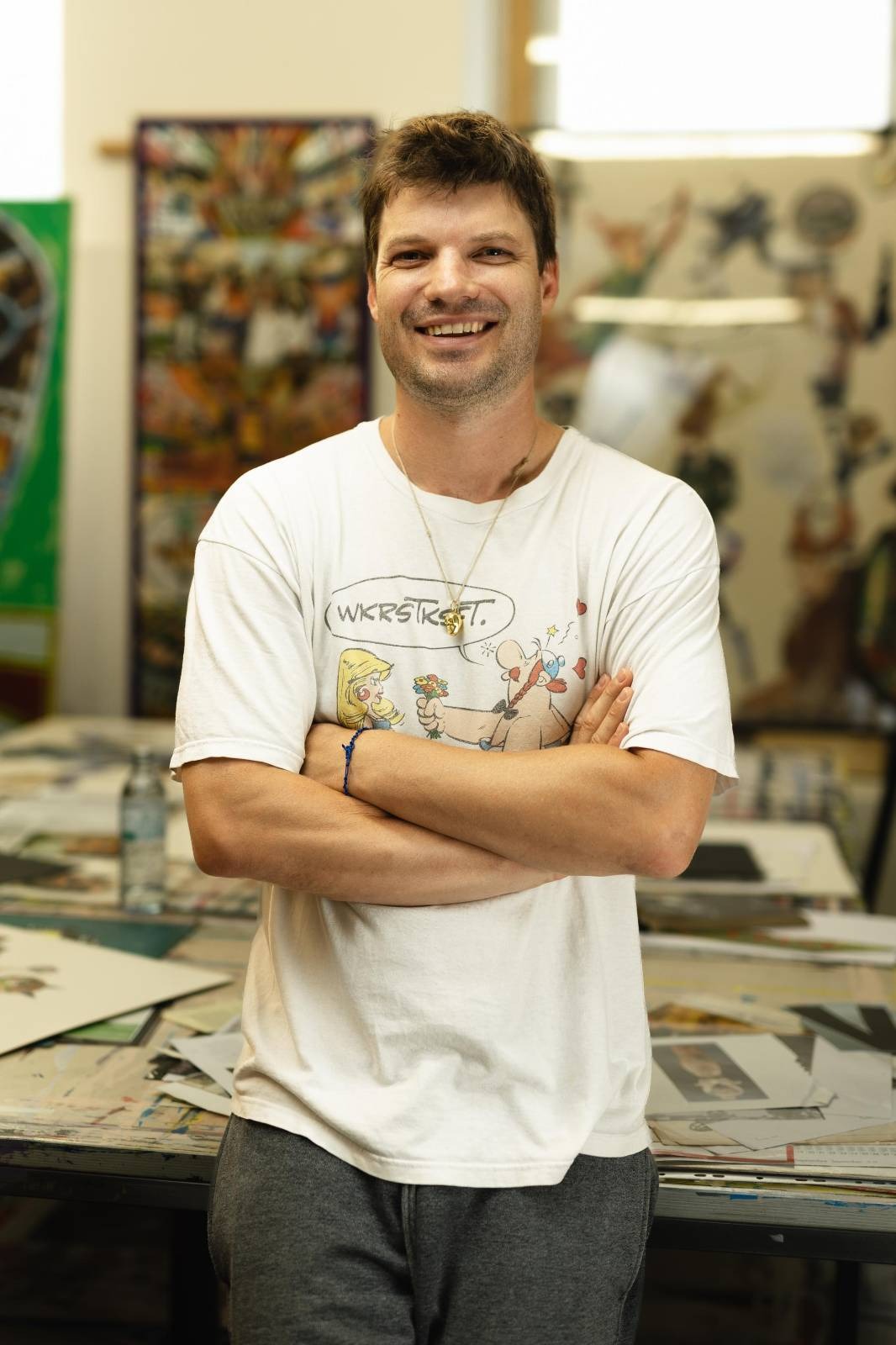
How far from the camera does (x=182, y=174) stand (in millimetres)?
4297

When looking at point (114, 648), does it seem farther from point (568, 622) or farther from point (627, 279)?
point (568, 622)

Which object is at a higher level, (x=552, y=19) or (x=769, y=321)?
(x=552, y=19)

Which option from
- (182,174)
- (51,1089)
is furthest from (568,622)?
(182,174)

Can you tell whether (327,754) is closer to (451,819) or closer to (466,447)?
(451,819)

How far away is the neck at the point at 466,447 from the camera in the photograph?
4.50ft

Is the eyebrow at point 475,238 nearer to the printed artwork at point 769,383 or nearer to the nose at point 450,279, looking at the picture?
the nose at point 450,279

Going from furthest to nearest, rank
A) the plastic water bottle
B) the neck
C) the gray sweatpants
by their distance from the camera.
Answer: the plastic water bottle, the neck, the gray sweatpants

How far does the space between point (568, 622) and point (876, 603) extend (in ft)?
10.3

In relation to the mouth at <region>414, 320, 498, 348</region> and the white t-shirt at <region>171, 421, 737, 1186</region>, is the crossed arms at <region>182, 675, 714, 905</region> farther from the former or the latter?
the mouth at <region>414, 320, 498, 348</region>

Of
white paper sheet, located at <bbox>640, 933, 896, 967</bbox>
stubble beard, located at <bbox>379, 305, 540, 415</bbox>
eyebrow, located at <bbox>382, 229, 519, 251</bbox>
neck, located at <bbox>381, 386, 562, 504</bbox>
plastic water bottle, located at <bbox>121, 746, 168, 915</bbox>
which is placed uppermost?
eyebrow, located at <bbox>382, 229, 519, 251</bbox>

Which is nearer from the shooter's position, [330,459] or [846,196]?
[330,459]

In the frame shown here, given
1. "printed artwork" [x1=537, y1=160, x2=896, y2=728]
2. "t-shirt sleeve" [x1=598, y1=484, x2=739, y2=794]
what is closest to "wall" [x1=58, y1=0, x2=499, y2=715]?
"printed artwork" [x1=537, y1=160, x2=896, y2=728]

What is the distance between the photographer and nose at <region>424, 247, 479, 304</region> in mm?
1308

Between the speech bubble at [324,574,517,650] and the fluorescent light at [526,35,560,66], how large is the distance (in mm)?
3503
